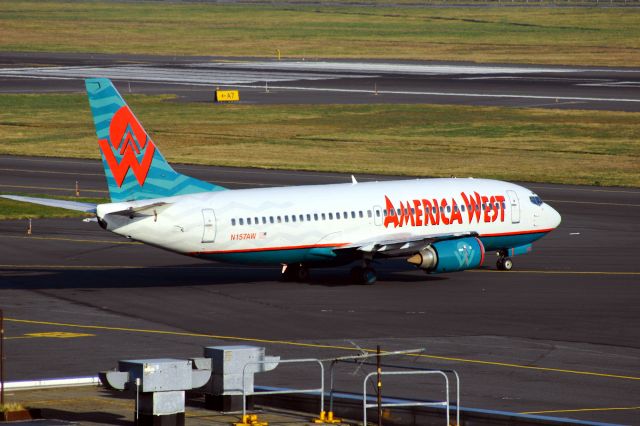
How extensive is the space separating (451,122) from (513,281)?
6700cm

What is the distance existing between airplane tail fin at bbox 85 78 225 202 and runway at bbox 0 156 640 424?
4472 mm

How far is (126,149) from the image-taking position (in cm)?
5831

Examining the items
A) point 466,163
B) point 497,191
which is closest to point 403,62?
point 466,163

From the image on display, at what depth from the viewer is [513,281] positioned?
63.3m

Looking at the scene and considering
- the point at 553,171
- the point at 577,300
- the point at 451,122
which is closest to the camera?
the point at 577,300

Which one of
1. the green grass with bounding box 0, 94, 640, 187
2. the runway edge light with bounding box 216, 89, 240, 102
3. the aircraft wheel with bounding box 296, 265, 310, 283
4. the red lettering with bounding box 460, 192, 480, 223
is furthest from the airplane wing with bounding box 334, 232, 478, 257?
the runway edge light with bounding box 216, 89, 240, 102

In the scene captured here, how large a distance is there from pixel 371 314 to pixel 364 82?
380 ft

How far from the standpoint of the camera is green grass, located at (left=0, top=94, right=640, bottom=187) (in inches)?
4090

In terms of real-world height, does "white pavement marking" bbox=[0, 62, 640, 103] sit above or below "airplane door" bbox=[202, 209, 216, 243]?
above

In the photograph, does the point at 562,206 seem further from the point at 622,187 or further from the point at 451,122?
the point at 451,122

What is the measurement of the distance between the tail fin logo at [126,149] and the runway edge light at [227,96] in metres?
90.5

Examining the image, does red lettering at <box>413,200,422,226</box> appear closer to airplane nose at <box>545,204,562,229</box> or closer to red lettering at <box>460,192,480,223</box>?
red lettering at <box>460,192,480,223</box>

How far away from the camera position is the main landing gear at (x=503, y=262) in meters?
66.8

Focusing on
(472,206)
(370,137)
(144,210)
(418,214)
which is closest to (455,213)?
(472,206)
